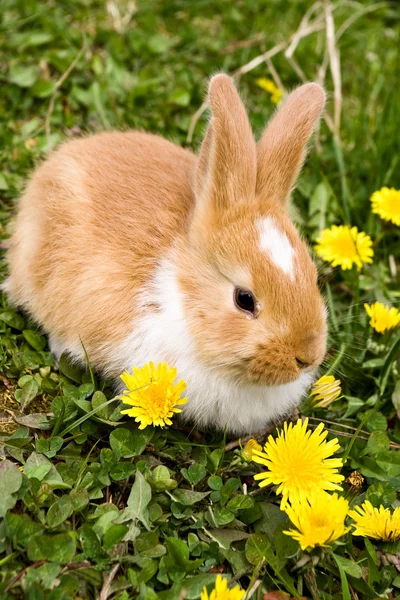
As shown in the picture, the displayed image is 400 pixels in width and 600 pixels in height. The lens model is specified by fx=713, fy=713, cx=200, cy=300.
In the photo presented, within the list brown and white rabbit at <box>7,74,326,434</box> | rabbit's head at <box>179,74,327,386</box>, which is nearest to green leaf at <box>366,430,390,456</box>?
brown and white rabbit at <box>7,74,326,434</box>

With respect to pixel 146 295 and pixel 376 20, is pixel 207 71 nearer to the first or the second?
pixel 376 20

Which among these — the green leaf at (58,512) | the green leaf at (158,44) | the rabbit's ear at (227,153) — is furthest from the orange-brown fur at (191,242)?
the green leaf at (158,44)

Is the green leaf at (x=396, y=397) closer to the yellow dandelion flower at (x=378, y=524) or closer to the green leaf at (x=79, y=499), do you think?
the yellow dandelion flower at (x=378, y=524)

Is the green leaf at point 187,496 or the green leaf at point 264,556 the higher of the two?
the green leaf at point 187,496

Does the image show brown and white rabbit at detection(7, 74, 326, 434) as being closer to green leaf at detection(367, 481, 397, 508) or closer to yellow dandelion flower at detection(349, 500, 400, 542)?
Answer: green leaf at detection(367, 481, 397, 508)

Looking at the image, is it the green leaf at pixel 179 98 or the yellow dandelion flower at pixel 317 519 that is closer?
the yellow dandelion flower at pixel 317 519

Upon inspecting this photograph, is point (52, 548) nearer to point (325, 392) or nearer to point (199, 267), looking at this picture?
point (199, 267)

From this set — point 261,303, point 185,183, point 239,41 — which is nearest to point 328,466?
point 261,303
